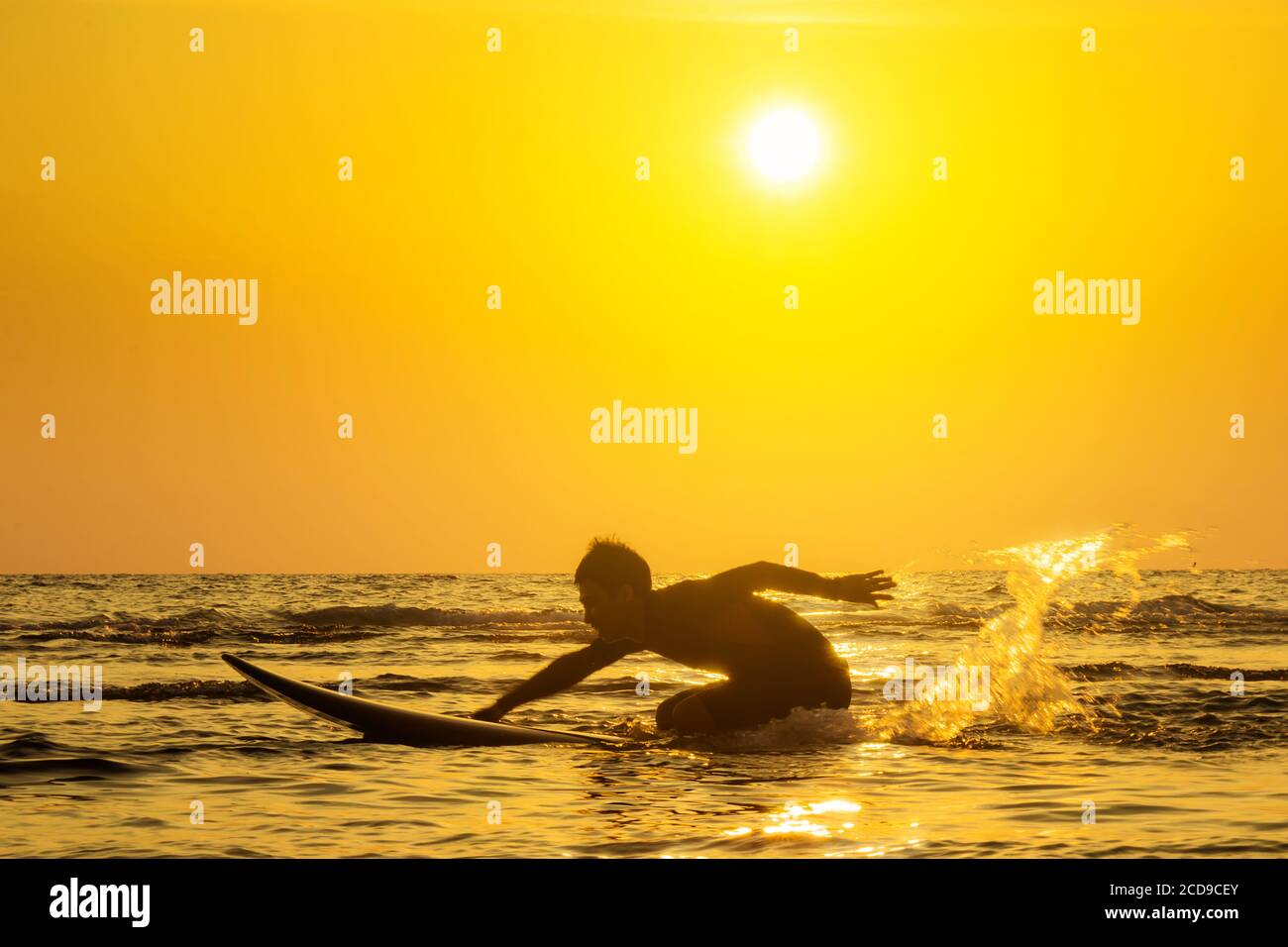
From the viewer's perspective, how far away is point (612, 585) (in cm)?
805

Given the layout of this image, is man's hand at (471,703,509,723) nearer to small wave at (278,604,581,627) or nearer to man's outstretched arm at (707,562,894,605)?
man's outstretched arm at (707,562,894,605)

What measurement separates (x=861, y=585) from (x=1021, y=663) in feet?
16.3

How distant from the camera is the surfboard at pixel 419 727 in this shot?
29.5ft

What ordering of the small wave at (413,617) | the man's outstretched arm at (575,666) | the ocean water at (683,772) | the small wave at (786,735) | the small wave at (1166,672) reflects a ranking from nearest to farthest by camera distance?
the ocean water at (683,772) → the man's outstretched arm at (575,666) → the small wave at (786,735) → the small wave at (1166,672) → the small wave at (413,617)

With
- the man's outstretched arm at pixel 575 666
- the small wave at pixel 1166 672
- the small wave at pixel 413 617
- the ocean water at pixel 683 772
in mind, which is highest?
the man's outstretched arm at pixel 575 666

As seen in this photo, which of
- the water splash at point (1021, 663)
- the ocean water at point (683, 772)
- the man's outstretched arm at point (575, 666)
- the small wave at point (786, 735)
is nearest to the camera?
the ocean water at point (683, 772)

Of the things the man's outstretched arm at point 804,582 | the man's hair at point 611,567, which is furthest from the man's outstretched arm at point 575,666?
the man's outstretched arm at point 804,582

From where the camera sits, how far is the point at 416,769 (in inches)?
312

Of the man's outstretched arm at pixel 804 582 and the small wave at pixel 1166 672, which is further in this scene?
the small wave at pixel 1166 672

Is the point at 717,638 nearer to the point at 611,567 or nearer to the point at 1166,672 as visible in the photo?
the point at 611,567

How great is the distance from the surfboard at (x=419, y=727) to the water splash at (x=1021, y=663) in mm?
2582

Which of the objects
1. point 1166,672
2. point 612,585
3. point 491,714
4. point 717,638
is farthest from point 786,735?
point 1166,672

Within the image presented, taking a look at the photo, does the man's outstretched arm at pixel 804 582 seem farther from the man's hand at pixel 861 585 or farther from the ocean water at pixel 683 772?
the ocean water at pixel 683 772
